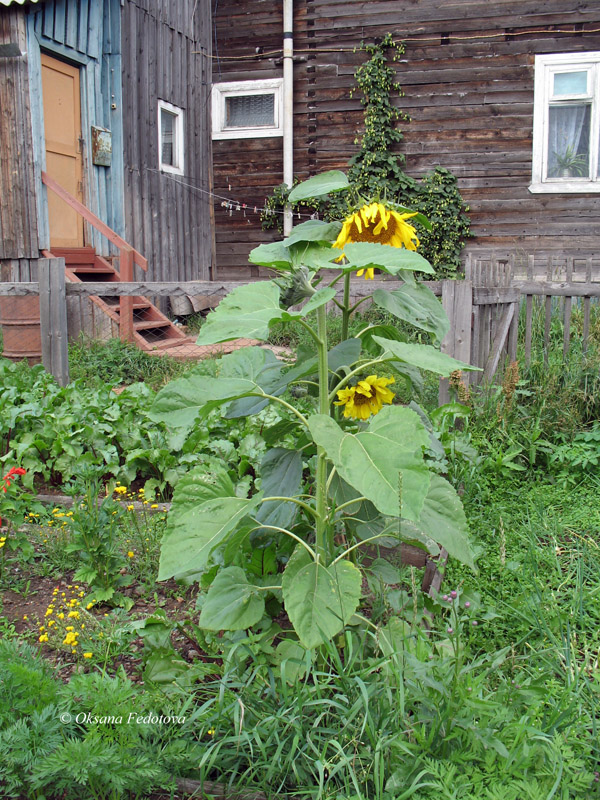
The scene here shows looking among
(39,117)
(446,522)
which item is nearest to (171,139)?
(39,117)

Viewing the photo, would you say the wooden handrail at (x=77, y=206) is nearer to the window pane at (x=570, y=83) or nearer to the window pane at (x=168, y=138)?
the window pane at (x=168, y=138)

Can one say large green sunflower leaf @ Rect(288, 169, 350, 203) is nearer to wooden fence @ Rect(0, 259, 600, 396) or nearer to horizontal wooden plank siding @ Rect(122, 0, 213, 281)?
wooden fence @ Rect(0, 259, 600, 396)

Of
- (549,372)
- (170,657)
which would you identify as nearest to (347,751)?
(170,657)

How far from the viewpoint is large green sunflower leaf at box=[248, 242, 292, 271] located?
1.80m

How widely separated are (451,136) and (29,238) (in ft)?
20.5

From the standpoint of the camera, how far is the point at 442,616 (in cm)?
234

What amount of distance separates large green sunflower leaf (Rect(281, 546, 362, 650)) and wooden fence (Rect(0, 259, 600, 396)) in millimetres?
2715

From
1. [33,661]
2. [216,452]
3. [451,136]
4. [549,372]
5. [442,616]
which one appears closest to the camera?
[33,661]

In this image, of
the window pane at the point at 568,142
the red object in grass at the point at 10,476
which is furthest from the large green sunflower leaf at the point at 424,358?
the window pane at the point at 568,142

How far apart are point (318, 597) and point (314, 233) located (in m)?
0.96

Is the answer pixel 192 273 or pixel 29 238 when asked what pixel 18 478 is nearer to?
pixel 29 238

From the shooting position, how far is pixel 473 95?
1043 centimetres

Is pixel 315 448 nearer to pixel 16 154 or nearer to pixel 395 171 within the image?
pixel 16 154

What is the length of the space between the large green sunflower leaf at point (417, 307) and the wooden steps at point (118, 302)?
21.1 ft
